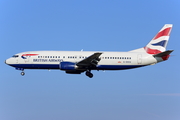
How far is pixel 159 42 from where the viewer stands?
66.9 meters

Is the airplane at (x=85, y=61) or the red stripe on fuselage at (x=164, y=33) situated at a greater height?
the red stripe on fuselage at (x=164, y=33)

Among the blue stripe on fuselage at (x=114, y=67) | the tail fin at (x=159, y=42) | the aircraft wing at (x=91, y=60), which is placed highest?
the tail fin at (x=159, y=42)

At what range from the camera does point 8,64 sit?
67.2m

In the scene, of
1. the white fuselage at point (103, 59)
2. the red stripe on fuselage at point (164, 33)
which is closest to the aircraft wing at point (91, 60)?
the white fuselage at point (103, 59)

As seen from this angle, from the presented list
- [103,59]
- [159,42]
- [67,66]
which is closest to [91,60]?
[103,59]

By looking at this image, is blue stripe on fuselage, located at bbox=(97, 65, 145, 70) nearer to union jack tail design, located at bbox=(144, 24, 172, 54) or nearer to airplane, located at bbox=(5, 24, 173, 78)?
airplane, located at bbox=(5, 24, 173, 78)

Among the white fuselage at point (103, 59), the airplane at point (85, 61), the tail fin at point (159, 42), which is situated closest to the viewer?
the airplane at point (85, 61)

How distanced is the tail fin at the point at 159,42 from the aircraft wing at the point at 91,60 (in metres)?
8.35

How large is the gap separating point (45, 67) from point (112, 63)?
11.0 metres

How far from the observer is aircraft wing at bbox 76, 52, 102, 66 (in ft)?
203

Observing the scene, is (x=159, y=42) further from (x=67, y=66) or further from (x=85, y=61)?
(x=67, y=66)

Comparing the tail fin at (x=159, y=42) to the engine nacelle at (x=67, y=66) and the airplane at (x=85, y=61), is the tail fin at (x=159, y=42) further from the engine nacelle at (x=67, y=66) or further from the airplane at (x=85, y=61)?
the engine nacelle at (x=67, y=66)

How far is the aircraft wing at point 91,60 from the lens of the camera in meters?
61.8

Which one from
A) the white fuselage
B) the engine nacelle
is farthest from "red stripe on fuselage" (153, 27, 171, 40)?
the engine nacelle
